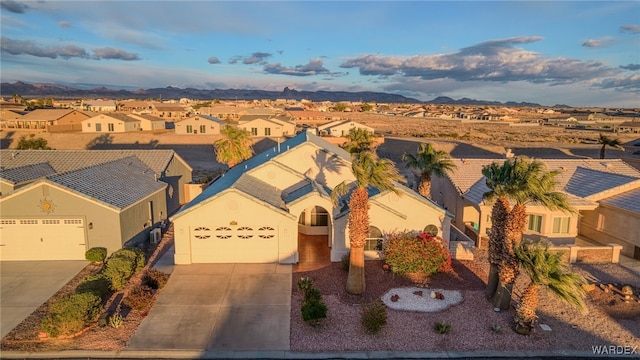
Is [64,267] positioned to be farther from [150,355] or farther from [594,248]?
[594,248]

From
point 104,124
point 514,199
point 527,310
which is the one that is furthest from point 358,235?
point 104,124

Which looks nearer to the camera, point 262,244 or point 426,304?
point 426,304

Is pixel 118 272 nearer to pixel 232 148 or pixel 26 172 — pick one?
pixel 26 172

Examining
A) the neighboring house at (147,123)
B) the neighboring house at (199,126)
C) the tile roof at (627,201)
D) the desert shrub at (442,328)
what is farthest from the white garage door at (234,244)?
the neighboring house at (147,123)

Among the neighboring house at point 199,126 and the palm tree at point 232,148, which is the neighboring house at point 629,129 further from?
the palm tree at point 232,148

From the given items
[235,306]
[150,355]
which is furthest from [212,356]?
[235,306]

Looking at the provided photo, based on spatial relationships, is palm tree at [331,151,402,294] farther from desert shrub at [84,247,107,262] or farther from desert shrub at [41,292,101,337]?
desert shrub at [84,247,107,262]

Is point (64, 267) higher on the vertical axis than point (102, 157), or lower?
lower
